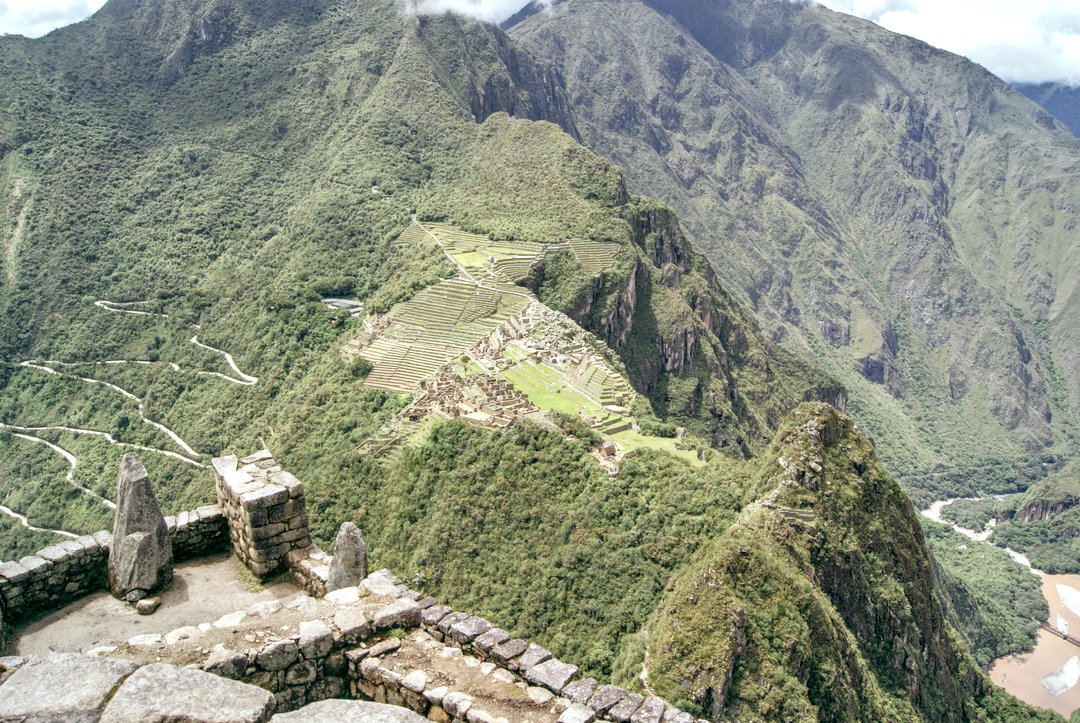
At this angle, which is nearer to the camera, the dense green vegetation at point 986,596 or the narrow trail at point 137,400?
the narrow trail at point 137,400

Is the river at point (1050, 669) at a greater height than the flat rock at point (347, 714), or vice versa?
the flat rock at point (347, 714)

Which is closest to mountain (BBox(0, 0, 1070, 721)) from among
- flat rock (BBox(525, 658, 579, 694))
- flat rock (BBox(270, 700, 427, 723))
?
flat rock (BBox(525, 658, 579, 694))

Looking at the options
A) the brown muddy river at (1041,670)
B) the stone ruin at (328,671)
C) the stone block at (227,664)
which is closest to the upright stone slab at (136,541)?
the stone ruin at (328,671)

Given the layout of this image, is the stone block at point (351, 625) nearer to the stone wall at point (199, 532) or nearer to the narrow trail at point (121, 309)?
the stone wall at point (199, 532)

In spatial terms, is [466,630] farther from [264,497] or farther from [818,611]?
[818,611]

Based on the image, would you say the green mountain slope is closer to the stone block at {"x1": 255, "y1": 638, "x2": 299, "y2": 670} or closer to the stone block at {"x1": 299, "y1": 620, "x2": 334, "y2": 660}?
the stone block at {"x1": 299, "y1": 620, "x2": 334, "y2": 660}

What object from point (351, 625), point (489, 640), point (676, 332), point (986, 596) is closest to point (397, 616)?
point (351, 625)

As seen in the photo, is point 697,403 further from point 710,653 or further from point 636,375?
point 710,653
